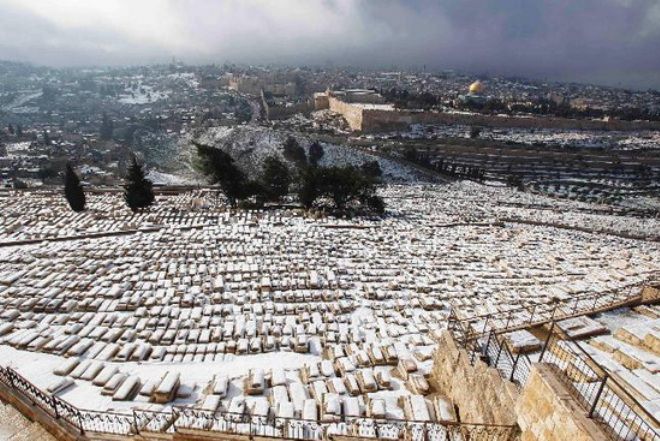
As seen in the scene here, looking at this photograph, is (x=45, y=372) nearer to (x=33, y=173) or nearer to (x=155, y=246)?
(x=155, y=246)

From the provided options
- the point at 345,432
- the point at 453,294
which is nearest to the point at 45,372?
the point at 345,432

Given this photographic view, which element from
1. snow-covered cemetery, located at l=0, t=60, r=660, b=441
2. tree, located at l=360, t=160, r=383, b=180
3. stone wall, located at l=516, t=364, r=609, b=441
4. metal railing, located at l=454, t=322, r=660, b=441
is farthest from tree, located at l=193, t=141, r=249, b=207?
stone wall, located at l=516, t=364, r=609, b=441

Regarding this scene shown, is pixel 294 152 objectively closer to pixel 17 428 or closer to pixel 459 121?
pixel 459 121

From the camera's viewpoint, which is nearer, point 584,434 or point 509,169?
point 584,434

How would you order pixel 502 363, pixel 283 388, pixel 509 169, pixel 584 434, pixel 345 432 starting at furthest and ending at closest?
pixel 509 169 → pixel 283 388 → pixel 502 363 → pixel 345 432 → pixel 584 434

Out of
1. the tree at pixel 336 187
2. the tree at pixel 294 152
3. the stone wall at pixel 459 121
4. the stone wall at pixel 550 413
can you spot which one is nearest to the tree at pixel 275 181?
the tree at pixel 336 187

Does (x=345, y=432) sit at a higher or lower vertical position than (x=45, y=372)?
higher
